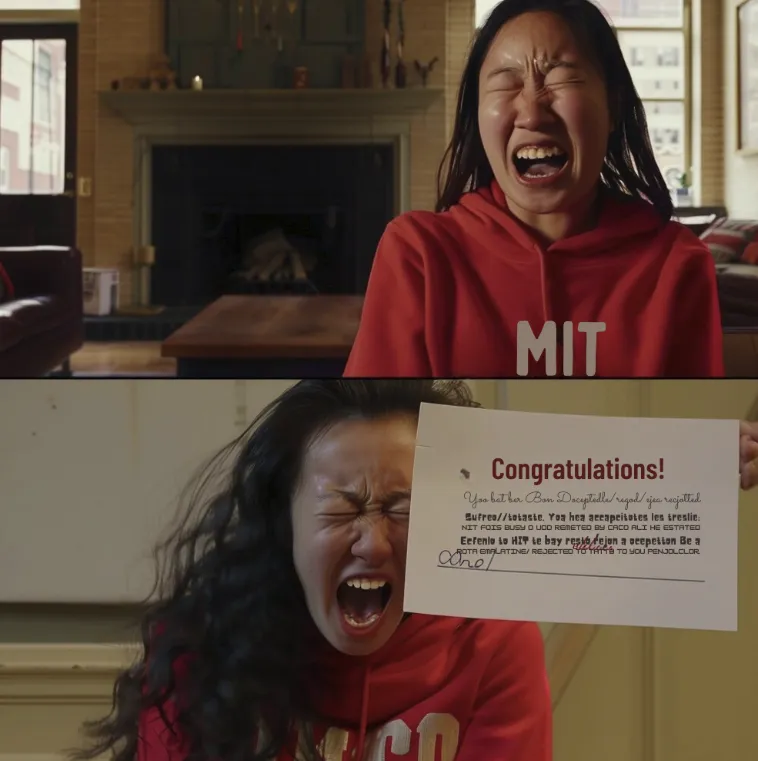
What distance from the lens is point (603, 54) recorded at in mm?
707

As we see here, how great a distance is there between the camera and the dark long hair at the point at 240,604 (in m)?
0.78

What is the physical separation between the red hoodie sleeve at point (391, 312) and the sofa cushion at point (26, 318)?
26 cm

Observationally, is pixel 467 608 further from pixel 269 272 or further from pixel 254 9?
pixel 254 9

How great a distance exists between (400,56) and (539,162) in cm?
15

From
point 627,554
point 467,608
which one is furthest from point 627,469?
point 467,608

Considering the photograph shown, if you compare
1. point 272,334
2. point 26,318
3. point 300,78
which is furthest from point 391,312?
point 26,318

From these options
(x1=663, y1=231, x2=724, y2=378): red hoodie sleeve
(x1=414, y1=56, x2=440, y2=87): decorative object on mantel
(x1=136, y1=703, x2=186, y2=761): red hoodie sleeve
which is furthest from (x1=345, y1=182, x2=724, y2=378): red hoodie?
(x1=136, y1=703, x2=186, y2=761): red hoodie sleeve

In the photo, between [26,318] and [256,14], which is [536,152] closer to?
[256,14]

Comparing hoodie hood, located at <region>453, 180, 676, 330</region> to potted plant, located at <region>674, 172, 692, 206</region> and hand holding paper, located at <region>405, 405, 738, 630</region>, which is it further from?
hand holding paper, located at <region>405, 405, 738, 630</region>

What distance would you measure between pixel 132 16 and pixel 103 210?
0.16 metres

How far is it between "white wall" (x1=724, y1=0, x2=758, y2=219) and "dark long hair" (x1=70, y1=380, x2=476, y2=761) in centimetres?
28

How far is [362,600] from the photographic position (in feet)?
2.56

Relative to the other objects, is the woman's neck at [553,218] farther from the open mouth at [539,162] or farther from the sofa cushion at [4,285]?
the sofa cushion at [4,285]

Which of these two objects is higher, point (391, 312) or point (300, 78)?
point (300, 78)
